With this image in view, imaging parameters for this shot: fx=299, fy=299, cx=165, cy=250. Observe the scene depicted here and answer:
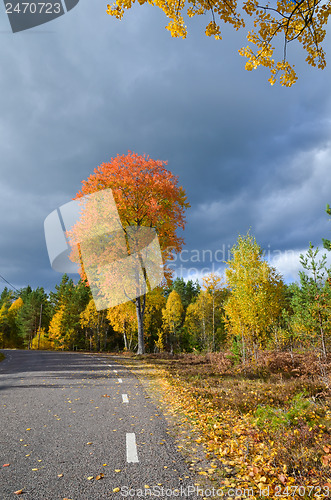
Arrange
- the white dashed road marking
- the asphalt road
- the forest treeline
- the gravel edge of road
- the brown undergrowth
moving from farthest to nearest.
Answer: the forest treeline, the white dashed road marking, the gravel edge of road, the brown undergrowth, the asphalt road

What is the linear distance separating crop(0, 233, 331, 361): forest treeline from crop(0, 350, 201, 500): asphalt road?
1010 centimetres

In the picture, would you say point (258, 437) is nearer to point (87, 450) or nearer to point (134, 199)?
point (87, 450)

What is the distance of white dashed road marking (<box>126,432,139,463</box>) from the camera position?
464 cm

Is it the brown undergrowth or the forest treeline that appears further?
the forest treeline

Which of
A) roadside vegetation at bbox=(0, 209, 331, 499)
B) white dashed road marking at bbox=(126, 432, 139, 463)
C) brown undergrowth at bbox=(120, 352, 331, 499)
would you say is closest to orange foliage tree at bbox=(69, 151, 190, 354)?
roadside vegetation at bbox=(0, 209, 331, 499)

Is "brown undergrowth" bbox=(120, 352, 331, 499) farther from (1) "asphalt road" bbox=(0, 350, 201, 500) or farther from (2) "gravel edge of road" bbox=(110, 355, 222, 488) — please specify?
(1) "asphalt road" bbox=(0, 350, 201, 500)

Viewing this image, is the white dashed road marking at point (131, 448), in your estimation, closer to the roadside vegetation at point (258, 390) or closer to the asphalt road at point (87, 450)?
the asphalt road at point (87, 450)

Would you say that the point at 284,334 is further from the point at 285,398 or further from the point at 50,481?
the point at 50,481

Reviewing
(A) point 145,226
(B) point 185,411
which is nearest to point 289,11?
(B) point 185,411

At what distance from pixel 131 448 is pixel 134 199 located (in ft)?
60.7

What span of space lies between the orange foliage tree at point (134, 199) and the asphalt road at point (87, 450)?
525 inches

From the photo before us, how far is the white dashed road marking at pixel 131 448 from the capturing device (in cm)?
464

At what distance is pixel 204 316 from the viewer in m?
52.5

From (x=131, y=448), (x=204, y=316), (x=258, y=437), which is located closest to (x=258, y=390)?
(x=258, y=437)
